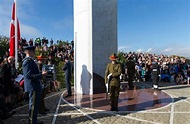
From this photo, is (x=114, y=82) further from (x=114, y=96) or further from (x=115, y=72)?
(x=114, y=96)

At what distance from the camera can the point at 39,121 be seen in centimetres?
632

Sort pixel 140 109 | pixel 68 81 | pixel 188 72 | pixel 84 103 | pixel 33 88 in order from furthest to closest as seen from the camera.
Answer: pixel 188 72
pixel 68 81
pixel 84 103
pixel 140 109
pixel 33 88

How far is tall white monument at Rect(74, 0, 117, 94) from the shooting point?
416 inches

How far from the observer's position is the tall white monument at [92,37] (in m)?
10.6

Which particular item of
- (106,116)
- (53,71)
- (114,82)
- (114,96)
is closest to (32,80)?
(106,116)

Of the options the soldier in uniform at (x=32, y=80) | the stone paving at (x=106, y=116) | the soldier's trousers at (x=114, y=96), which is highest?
the soldier in uniform at (x=32, y=80)

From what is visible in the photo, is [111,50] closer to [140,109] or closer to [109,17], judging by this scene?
[109,17]

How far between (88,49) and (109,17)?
2.02 meters

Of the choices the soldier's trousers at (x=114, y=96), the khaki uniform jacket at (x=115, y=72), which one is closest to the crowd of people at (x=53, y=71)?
the soldier's trousers at (x=114, y=96)

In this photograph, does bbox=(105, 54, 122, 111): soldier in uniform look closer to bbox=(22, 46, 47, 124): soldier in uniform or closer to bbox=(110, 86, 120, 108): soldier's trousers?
bbox=(110, 86, 120, 108): soldier's trousers

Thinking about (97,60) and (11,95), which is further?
(97,60)

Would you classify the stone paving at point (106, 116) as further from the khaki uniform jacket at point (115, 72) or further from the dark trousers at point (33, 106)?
the khaki uniform jacket at point (115, 72)

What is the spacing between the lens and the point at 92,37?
10531mm

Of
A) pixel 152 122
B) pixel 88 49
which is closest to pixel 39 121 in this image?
pixel 152 122
